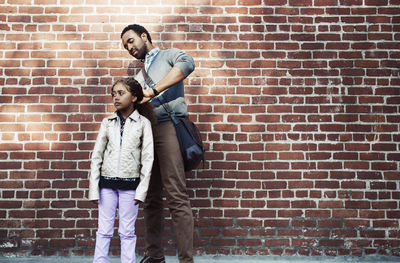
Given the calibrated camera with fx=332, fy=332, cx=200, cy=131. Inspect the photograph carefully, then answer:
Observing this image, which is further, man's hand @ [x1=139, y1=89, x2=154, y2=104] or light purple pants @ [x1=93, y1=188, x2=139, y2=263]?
man's hand @ [x1=139, y1=89, x2=154, y2=104]

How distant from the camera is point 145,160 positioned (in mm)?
2480

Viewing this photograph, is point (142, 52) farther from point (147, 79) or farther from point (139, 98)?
point (139, 98)

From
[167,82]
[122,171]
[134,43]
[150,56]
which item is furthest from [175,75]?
[122,171]

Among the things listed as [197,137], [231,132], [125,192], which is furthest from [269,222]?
[125,192]

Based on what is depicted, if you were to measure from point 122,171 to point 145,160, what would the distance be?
0.61 feet

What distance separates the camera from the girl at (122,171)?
2.42 m

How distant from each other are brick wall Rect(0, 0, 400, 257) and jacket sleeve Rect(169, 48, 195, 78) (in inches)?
24.5

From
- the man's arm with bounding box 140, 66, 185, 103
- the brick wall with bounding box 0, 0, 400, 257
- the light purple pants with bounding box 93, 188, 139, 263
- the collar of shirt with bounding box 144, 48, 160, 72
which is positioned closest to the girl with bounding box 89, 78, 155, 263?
the light purple pants with bounding box 93, 188, 139, 263

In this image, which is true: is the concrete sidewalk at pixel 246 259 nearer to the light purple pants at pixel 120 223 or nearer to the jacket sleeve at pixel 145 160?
the light purple pants at pixel 120 223

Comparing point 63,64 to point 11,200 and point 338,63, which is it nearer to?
point 11,200

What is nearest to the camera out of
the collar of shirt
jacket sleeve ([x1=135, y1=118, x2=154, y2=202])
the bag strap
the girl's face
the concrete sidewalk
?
jacket sleeve ([x1=135, y1=118, x2=154, y2=202])

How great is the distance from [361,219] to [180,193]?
184 centimetres

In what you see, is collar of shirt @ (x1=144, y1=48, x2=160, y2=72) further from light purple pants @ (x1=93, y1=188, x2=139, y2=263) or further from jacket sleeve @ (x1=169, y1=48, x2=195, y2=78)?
light purple pants @ (x1=93, y1=188, x2=139, y2=263)

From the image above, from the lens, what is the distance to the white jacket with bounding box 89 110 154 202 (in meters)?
2.43
